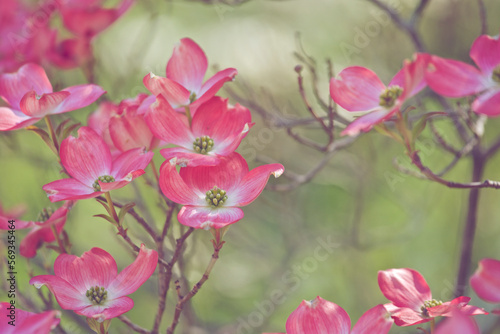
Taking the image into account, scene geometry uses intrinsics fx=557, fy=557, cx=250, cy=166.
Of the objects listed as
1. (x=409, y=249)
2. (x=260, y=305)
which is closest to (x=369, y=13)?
(x=409, y=249)

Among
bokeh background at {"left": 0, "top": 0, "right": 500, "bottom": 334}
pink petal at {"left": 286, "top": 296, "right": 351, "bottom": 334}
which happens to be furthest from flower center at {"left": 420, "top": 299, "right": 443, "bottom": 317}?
bokeh background at {"left": 0, "top": 0, "right": 500, "bottom": 334}

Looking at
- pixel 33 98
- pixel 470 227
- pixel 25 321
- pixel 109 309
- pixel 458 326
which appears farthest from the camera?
pixel 470 227

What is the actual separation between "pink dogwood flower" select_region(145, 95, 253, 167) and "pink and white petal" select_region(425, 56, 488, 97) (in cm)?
29

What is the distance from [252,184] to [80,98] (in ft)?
1.08

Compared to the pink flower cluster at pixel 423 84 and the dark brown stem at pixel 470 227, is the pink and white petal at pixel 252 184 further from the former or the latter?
the dark brown stem at pixel 470 227

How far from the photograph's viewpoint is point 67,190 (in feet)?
2.78

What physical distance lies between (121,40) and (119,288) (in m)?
Result: 2.61

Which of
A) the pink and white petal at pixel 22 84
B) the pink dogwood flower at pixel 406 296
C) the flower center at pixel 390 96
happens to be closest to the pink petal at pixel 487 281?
the pink dogwood flower at pixel 406 296

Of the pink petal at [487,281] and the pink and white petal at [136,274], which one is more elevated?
the pink petal at [487,281]

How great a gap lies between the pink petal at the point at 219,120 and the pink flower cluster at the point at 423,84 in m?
0.16

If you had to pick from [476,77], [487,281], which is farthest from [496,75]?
[487,281]

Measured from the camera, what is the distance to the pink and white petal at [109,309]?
757 mm

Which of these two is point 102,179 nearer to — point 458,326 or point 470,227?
point 458,326

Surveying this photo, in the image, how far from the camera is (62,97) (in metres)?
0.91
